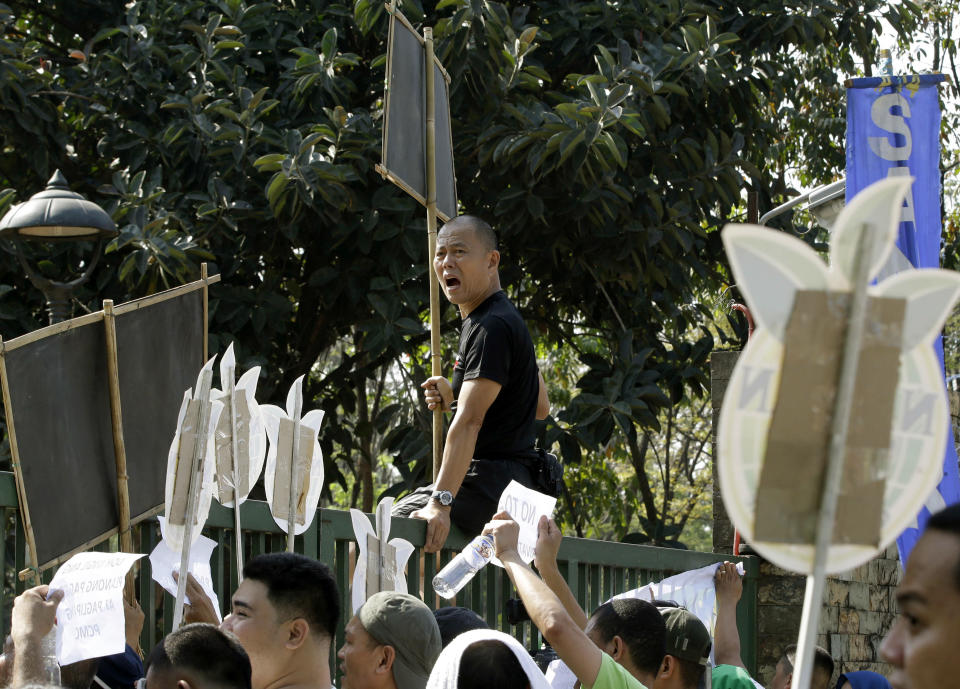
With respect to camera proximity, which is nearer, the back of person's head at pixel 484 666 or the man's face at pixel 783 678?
the back of person's head at pixel 484 666

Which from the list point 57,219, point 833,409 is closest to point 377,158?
point 57,219

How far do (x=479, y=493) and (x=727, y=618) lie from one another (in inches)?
58.2

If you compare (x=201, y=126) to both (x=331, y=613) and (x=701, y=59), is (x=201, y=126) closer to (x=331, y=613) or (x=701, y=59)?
Answer: (x=701, y=59)

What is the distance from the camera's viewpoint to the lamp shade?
779 cm

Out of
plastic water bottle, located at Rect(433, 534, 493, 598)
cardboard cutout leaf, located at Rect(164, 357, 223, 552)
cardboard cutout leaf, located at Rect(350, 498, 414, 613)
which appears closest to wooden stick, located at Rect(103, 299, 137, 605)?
cardboard cutout leaf, located at Rect(164, 357, 223, 552)

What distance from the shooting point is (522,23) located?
400 inches

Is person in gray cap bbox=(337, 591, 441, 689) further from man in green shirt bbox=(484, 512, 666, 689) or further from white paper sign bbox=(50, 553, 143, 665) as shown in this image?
white paper sign bbox=(50, 553, 143, 665)

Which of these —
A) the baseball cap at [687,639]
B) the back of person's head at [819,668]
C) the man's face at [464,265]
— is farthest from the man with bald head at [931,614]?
the back of person's head at [819,668]

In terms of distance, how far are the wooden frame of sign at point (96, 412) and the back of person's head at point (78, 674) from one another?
0.51 m

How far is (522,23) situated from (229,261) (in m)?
2.68

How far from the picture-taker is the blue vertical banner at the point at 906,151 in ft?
25.2

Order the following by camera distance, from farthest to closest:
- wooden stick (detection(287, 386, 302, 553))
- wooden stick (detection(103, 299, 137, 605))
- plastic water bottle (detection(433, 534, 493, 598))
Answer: wooden stick (detection(287, 386, 302, 553))
wooden stick (detection(103, 299, 137, 605))
plastic water bottle (detection(433, 534, 493, 598))

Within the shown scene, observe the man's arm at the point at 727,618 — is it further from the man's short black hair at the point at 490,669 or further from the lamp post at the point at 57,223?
the lamp post at the point at 57,223

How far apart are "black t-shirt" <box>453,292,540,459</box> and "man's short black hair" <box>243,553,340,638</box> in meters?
1.68
